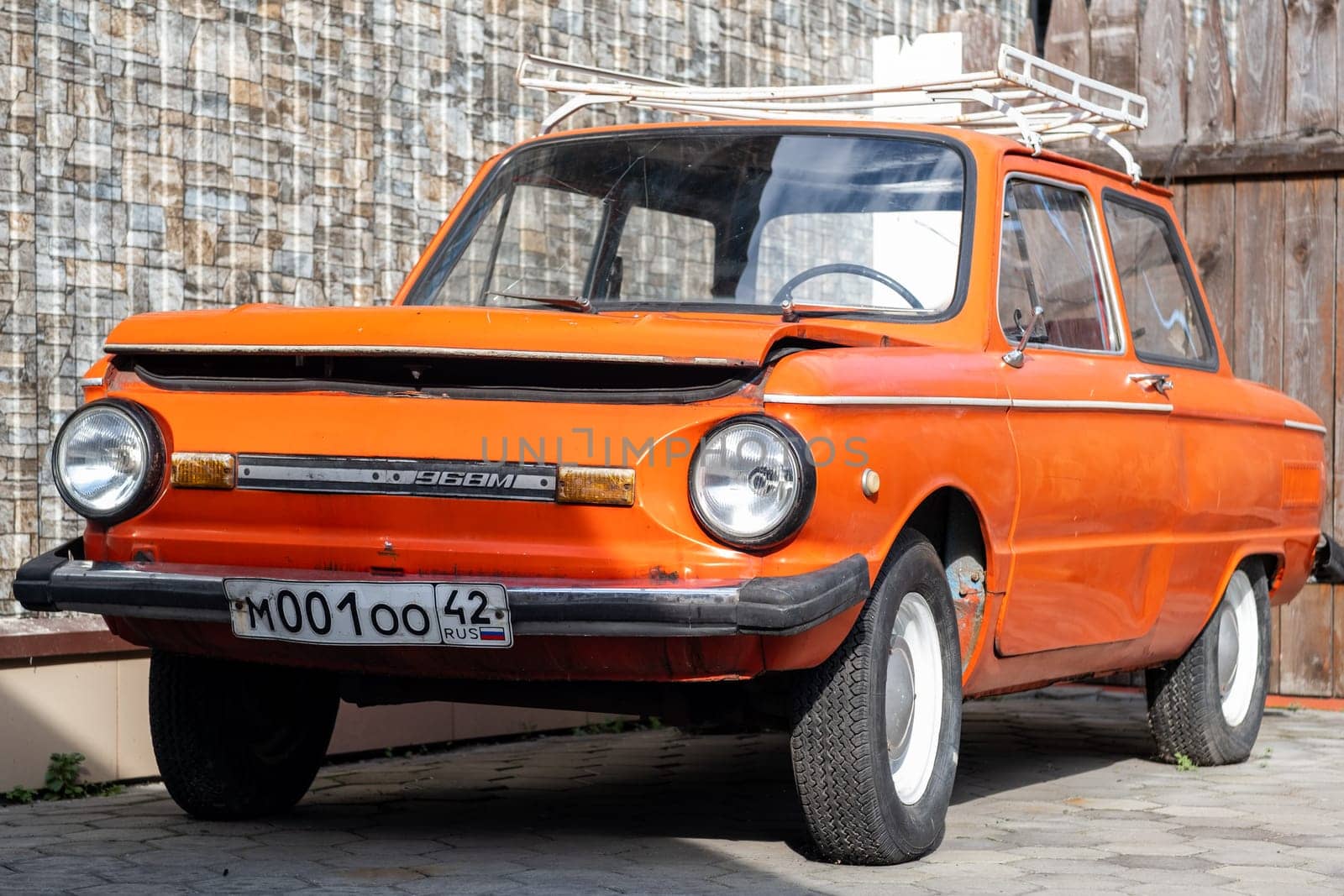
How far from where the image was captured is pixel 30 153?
5816 mm

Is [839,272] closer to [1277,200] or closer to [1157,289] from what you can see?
[1157,289]

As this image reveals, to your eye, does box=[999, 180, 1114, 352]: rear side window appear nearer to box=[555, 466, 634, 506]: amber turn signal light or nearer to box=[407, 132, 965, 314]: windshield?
box=[407, 132, 965, 314]: windshield

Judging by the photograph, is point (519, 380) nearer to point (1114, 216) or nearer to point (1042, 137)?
point (1114, 216)

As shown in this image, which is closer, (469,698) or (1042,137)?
(469,698)

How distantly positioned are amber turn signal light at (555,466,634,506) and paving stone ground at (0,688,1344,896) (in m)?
0.84

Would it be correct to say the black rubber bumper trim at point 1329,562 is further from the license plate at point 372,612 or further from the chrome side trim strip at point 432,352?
the license plate at point 372,612

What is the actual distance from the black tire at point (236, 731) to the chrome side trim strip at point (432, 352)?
3.27 ft

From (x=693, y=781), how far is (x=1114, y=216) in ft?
7.36

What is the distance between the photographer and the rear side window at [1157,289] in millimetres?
6227

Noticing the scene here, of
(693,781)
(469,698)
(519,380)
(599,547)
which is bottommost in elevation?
(693,781)

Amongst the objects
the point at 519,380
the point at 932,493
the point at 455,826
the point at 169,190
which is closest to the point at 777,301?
the point at 932,493

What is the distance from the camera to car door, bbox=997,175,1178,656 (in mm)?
5191

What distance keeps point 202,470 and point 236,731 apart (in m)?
1.04

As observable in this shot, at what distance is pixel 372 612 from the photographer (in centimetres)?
429
